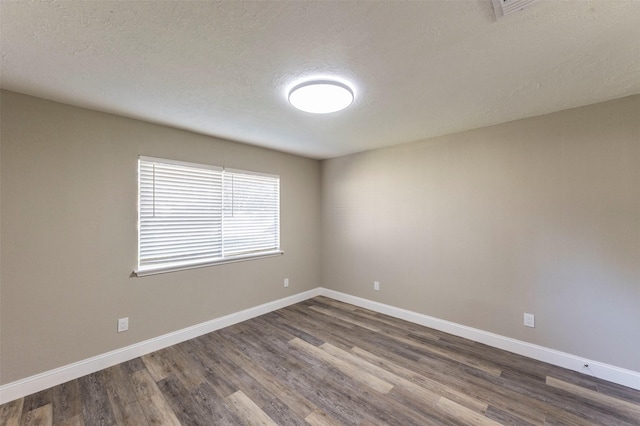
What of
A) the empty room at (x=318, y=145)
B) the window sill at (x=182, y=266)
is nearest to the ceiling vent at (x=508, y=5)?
the empty room at (x=318, y=145)

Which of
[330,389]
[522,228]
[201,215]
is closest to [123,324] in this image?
[201,215]

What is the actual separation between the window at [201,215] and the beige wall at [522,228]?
1.57 meters

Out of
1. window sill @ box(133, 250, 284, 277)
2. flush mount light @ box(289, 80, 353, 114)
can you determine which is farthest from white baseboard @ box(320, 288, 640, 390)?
flush mount light @ box(289, 80, 353, 114)

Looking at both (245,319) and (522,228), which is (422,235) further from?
(245,319)

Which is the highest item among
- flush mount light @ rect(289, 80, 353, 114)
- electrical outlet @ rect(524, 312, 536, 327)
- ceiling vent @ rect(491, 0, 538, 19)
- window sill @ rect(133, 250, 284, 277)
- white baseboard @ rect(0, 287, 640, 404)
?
ceiling vent @ rect(491, 0, 538, 19)

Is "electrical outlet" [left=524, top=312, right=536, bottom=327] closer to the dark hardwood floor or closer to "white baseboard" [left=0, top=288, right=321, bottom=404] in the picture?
the dark hardwood floor

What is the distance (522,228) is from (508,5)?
2.16 m

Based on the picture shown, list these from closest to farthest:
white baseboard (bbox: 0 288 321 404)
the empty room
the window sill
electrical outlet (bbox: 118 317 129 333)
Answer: the empty room
white baseboard (bbox: 0 288 321 404)
electrical outlet (bbox: 118 317 129 333)
the window sill

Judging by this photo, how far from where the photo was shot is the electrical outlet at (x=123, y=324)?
2461mm

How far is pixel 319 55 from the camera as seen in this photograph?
156 cm

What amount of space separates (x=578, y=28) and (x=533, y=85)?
64cm

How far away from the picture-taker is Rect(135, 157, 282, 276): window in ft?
8.82

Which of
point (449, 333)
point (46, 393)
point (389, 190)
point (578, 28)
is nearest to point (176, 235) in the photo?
point (46, 393)

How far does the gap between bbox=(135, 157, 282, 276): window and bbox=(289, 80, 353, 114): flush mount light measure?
1.66 m
